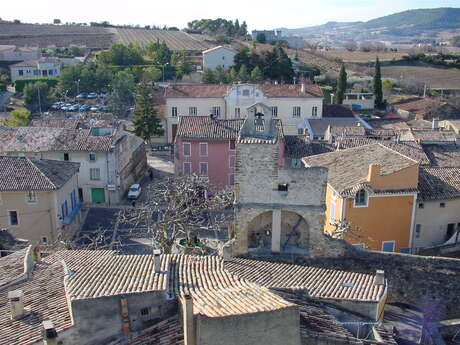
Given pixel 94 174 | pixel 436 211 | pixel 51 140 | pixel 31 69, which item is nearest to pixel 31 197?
pixel 94 174

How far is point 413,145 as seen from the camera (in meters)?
37.2

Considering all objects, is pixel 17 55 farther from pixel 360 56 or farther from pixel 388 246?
pixel 388 246

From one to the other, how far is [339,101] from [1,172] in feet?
175

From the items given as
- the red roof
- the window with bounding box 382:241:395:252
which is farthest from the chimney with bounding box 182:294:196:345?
the red roof

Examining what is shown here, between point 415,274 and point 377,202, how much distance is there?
7.14 meters

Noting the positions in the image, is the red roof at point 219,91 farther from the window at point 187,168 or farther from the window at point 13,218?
the window at point 13,218

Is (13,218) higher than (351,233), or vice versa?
(351,233)

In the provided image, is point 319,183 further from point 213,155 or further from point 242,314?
point 213,155

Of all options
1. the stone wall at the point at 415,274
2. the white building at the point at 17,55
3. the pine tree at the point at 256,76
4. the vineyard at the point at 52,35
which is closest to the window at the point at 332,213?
the stone wall at the point at 415,274

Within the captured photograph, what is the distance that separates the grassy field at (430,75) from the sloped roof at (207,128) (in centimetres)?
6815

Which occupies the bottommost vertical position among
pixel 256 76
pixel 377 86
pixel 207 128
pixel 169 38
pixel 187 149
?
pixel 187 149

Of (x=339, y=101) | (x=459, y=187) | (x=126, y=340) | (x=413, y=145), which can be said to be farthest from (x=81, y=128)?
(x=339, y=101)

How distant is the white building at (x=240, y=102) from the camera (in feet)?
184

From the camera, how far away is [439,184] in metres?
28.8
